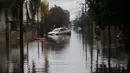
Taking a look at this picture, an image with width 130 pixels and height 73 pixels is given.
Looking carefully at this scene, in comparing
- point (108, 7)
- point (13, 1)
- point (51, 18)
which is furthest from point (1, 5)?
point (51, 18)

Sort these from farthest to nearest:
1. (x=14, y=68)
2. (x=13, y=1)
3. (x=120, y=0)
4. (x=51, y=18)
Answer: (x=51, y=18) < (x=14, y=68) < (x=120, y=0) < (x=13, y=1)

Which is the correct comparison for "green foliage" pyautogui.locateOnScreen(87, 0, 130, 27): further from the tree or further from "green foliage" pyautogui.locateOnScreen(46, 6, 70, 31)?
"green foliage" pyautogui.locateOnScreen(46, 6, 70, 31)

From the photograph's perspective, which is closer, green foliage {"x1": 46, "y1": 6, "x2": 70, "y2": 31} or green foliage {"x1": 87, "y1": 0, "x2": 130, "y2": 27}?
green foliage {"x1": 87, "y1": 0, "x2": 130, "y2": 27}

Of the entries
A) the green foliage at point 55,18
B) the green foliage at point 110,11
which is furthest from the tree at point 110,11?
the green foliage at point 55,18

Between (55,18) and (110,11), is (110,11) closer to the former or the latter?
(110,11)

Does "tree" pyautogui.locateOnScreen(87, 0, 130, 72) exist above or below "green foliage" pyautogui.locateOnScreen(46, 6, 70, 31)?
below

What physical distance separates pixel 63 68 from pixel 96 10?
132 inches

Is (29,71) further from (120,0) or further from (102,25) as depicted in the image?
(120,0)

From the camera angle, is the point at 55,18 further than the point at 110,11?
Yes

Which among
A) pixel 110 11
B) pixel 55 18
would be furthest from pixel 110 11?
pixel 55 18

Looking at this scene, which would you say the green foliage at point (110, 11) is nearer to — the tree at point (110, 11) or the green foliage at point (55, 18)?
the tree at point (110, 11)

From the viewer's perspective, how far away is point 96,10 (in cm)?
1791

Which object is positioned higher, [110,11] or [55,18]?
[55,18]

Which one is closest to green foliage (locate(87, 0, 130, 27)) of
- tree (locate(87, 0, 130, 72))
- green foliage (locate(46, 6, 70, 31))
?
tree (locate(87, 0, 130, 72))
